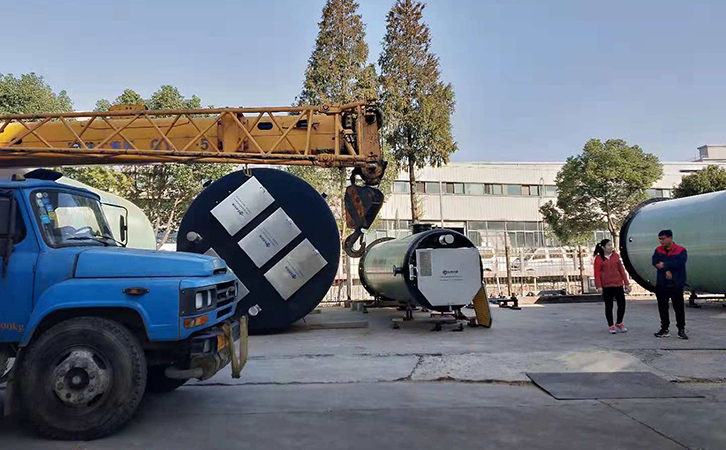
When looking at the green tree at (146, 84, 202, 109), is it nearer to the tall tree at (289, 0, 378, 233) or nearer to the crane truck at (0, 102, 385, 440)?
the tall tree at (289, 0, 378, 233)

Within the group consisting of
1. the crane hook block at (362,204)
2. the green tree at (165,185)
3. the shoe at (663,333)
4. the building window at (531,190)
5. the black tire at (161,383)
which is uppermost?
the building window at (531,190)

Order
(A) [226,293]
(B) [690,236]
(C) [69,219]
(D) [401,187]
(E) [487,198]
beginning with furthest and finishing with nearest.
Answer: (E) [487,198] < (D) [401,187] < (B) [690,236] < (A) [226,293] < (C) [69,219]

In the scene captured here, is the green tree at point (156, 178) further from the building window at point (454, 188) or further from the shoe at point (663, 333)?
the building window at point (454, 188)

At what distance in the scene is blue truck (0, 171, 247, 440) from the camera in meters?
4.52

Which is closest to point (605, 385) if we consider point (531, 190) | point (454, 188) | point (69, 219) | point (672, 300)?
point (672, 300)

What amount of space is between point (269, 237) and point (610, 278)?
6.42 m

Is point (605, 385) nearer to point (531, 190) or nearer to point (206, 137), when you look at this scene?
point (206, 137)

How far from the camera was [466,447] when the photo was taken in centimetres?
424

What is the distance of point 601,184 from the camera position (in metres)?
29.6

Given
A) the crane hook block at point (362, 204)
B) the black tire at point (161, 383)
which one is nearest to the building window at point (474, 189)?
the crane hook block at point (362, 204)

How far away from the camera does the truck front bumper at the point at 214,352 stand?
4.88m

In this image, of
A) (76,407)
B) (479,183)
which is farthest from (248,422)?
(479,183)

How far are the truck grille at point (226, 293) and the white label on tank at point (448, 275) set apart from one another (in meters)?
5.41

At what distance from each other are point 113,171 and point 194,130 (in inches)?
589
